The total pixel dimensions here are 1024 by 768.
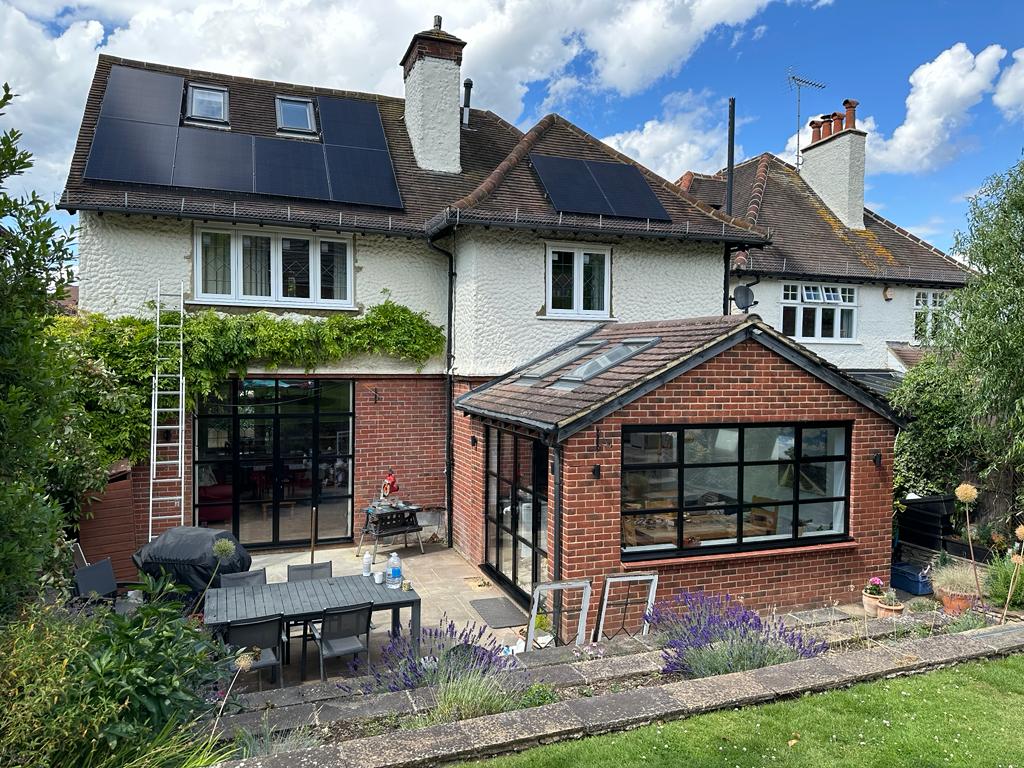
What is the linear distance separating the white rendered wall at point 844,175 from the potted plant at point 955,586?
13451 mm

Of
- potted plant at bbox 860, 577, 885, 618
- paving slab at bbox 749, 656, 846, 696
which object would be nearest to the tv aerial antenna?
potted plant at bbox 860, 577, 885, 618

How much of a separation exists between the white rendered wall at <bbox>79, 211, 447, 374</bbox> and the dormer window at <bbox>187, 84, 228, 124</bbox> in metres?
3.32

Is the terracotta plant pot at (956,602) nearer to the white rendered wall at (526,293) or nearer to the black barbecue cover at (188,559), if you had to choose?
the white rendered wall at (526,293)

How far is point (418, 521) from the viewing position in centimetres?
1263

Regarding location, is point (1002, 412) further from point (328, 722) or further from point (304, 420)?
point (304, 420)

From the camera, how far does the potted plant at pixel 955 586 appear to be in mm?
7797

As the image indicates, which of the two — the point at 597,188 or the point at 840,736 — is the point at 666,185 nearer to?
the point at 597,188

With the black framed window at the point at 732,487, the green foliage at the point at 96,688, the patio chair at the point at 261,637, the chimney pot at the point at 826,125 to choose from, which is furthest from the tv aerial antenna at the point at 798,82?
the green foliage at the point at 96,688

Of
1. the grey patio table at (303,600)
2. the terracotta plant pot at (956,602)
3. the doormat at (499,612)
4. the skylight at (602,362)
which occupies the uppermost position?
the skylight at (602,362)

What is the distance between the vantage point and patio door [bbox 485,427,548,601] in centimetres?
878

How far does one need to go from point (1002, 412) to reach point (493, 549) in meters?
7.83

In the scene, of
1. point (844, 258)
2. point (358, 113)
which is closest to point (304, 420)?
point (358, 113)

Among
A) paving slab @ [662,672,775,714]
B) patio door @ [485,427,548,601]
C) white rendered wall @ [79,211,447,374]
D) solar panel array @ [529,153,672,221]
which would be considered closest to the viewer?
paving slab @ [662,672,775,714]

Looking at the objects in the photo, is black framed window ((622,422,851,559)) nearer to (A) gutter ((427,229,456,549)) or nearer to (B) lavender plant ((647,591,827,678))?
(B) lavender plant ((647,591,827,678))
